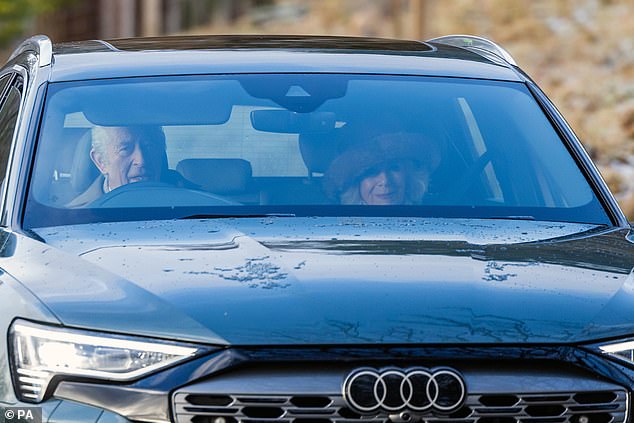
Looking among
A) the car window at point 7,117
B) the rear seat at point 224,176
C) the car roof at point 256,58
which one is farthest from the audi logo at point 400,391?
the car roof at point 256,58

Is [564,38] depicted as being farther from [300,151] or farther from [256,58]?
[300,151]

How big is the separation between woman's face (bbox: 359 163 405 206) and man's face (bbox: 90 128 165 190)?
610mm

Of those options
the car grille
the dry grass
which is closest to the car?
the car grille

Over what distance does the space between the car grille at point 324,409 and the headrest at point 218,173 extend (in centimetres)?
133

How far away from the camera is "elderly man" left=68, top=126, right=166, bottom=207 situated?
15.6 feet

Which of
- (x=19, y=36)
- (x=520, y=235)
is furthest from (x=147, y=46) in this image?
(x=19, y=36)

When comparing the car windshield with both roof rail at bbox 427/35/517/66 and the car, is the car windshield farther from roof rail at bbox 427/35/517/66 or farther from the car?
roof rail at bbox 427/35/517/66

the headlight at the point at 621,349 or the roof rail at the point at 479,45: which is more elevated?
the roof rail at the point at 479,45

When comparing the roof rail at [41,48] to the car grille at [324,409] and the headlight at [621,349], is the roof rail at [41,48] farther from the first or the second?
the headlight at [621,349]

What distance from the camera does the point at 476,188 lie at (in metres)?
4.90

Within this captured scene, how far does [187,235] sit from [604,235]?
46.9 inches

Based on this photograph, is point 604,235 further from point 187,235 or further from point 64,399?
point 64,399

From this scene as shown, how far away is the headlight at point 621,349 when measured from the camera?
12.0 feet

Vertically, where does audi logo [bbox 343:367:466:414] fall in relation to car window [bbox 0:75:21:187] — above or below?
below
